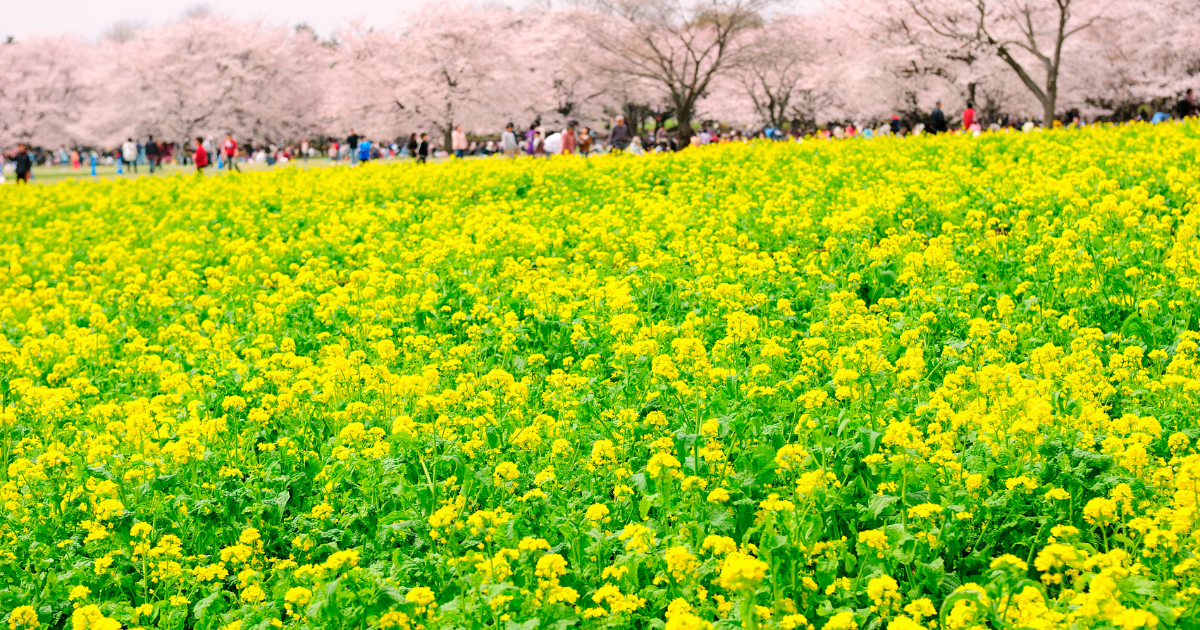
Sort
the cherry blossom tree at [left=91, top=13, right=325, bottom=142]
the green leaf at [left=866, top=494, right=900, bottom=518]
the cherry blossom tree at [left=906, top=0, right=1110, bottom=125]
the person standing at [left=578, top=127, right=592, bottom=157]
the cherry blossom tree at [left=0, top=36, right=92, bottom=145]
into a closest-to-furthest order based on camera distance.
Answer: the green leaf at [left=866, top=494, right=900, bottom=518] < the person standing at [left=578, top=127, right=592, bottom=157] < the cherry blossom tree at [left=906, top=0, right=1110, bottom=125] < the cherry blossom tree at [left=91, top=13, right=325, bottom=142] < the cherry blossom tree at [left=0, top=36, right=92, bottom=145]

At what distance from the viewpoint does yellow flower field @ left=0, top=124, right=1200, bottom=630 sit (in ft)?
13.6

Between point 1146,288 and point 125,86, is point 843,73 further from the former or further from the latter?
point 1146,288

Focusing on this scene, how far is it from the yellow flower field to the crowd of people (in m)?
12.4

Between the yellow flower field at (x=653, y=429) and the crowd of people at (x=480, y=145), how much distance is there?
40.8 ft

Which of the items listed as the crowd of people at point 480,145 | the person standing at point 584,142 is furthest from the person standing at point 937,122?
the person standing at point 584,142

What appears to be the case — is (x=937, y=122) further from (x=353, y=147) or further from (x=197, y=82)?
(x=197, y=82)

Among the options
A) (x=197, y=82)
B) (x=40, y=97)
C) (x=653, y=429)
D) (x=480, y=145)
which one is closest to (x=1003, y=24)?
(x=480, y=145)

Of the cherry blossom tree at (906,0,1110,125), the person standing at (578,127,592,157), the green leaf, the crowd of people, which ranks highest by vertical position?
the cherry blossom tree at (906,0,1110,125)

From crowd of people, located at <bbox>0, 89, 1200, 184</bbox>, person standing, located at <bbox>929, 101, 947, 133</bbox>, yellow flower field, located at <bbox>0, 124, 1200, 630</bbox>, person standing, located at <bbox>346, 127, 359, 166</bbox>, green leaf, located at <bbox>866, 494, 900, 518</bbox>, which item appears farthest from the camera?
person standing, located at <bbox>346, 127, 359, 166</bbox>

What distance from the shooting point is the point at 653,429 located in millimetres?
5824

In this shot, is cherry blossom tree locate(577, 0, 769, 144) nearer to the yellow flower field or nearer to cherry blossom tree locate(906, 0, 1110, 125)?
cherry blossom tree locate(906, 0, 1110, 125)

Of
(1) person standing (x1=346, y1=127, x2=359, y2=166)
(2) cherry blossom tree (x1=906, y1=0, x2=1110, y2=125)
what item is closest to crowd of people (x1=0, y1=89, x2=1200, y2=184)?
(1) person standing (x1=346, y1=127, x2=359, y2=166)

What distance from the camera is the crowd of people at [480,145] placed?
29.9 m

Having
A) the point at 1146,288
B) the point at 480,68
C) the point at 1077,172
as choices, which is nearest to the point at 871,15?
the point at 480,68
